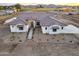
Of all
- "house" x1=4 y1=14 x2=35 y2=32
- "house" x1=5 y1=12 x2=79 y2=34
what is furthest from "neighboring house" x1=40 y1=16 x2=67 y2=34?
"house" x1=4 y1=14 x2=35 y2=32

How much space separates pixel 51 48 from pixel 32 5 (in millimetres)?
749

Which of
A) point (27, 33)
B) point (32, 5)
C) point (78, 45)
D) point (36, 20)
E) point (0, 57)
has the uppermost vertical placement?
point (32, 5)

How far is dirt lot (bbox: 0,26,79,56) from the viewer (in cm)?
259

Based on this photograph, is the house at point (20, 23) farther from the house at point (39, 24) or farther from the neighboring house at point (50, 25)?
the neighboring house at point (50, 25)

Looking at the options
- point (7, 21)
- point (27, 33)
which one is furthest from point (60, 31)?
point (7, 21)

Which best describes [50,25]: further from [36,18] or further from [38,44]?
[38,44]

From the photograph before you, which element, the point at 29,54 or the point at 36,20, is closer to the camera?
the point at 29,54

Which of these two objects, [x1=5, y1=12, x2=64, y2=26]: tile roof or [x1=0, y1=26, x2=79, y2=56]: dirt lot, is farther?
[x1=5, y1=12, x2=64, y2=26]: tile roof

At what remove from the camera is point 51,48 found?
2.61 m

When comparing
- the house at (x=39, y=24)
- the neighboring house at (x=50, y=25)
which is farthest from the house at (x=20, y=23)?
the neighboring house at (x=50, y=25)

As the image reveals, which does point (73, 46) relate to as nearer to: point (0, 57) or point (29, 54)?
point (29, 54)

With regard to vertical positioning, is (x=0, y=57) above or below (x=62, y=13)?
below

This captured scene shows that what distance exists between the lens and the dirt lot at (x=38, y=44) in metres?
2.59

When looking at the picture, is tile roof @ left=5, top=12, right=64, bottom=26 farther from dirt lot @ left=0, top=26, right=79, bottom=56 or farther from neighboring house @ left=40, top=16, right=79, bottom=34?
dirt lot @ left=0, top=26, right=79, bottom=56
